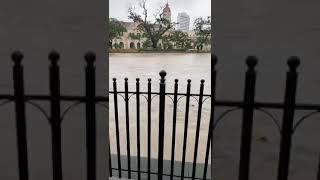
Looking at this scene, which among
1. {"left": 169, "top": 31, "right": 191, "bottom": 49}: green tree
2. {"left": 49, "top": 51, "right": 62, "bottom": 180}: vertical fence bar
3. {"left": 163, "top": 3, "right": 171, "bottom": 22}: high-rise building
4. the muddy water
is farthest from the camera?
{"left": 169, "top": 31, "right": 191, "bottom": 49}: green tree

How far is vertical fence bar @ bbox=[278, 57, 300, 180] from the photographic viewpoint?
102 centimetres

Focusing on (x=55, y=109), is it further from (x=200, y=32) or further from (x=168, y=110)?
(x=200, y=32)

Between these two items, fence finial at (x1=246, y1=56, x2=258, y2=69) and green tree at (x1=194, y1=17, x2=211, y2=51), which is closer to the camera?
fence finial at (x1=246, y1=56, x2=258, y2=69)

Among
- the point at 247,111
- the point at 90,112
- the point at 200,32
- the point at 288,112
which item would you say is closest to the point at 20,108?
the point at 90,112

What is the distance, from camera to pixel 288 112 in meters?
1.07

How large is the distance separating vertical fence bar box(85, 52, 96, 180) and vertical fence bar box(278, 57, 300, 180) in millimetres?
569

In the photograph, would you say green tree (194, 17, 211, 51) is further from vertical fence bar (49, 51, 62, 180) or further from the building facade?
vertical fence bar (49, 51, 62, 180)

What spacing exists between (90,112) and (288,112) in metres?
0.61

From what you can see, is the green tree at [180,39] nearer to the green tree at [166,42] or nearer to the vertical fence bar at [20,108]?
the green tree at [166,42]

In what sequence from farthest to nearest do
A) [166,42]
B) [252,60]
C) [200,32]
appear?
1. [166,42]
2. [200,32]
3. [252,60]

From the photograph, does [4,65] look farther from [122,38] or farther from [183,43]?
[122,38]

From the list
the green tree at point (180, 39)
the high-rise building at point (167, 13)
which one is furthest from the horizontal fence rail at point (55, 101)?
the green tree at point (180, 39)

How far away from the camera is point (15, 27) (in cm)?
213

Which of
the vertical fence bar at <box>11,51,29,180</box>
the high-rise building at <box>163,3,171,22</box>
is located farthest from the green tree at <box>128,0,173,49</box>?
the vertical fence bar at <box>11,51,29,180</box>
